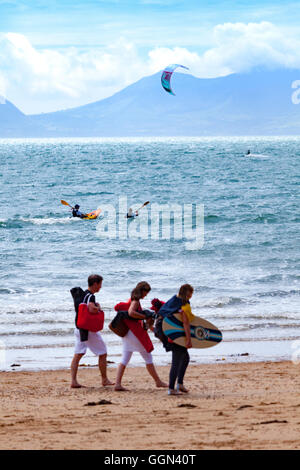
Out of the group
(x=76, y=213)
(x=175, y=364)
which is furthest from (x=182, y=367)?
(x=76, y=213)

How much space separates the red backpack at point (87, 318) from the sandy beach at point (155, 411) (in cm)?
80

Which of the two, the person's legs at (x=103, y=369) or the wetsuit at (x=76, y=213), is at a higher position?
the wetsuit at (x=76, y=213)

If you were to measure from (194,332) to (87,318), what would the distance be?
4.21 ft

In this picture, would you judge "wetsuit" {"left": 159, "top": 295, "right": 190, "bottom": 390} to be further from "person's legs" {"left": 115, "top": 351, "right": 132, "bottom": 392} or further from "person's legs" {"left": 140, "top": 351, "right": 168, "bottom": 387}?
"person's legs" {"left": 115, "top": 351, "right": 132, "bottom": 392}

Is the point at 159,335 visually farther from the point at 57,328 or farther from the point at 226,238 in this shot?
the point at 226,238

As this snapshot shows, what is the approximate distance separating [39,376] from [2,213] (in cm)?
2989

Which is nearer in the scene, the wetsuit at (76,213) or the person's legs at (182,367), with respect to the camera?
the person's legs at (182,367)

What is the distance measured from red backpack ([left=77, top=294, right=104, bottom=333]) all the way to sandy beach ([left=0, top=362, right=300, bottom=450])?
0.80 metres

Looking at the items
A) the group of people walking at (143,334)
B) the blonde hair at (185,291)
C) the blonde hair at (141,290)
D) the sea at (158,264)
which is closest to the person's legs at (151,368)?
the group of people walking at (143,334)

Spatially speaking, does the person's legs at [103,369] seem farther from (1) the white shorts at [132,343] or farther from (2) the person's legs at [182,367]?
(2) the person's legs at [182,367]

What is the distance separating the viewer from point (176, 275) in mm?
18516

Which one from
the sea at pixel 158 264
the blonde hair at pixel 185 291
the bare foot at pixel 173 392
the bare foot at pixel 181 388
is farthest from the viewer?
the sea at pixel 158 264

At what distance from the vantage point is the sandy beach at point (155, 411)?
532 centimetres

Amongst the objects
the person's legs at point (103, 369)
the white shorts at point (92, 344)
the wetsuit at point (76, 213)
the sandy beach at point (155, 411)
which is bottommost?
the sandy beach at point (155, 411)
